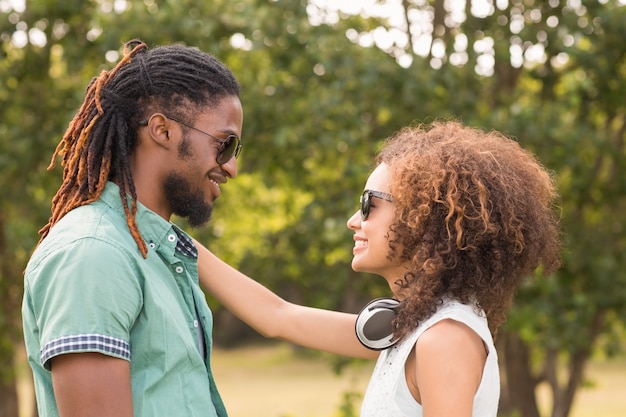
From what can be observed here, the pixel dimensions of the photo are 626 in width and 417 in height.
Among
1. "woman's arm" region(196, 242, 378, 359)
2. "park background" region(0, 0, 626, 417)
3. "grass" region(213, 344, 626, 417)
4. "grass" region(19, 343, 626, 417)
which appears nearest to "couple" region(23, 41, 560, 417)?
"woman's arm" region(196, 242, 378, 359)

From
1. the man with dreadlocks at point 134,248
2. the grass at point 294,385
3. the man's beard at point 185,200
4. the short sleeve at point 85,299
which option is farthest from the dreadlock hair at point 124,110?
the grass at point 294,385

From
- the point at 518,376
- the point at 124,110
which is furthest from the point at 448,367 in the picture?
the point at 518,376

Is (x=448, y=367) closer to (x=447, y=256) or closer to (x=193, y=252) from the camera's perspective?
(x=447, y=256)

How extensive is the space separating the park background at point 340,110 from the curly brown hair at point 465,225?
3173 millimetres

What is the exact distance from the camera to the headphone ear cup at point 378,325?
104 inches

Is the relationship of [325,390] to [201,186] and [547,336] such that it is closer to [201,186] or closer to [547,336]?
[547,336]

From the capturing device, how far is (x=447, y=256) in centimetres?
251

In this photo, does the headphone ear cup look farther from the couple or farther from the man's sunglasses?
the man's sunglasses

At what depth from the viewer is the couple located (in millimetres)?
2053

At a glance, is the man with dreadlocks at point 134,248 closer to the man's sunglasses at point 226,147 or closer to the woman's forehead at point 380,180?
the man's sunglasses at point 226,147

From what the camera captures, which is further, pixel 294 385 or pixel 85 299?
pixel 294 385

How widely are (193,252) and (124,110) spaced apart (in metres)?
0.41

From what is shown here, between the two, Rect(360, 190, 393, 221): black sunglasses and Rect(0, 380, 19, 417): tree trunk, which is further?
Rect(0, 380, 19, 417): tree trunk

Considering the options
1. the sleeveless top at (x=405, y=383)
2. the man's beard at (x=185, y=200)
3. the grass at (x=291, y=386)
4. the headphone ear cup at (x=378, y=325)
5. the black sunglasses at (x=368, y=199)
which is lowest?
the sleeveless top at (x=405, y=383)
